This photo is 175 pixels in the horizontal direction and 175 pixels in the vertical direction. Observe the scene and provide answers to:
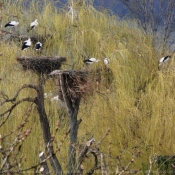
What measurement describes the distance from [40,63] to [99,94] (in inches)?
43.1

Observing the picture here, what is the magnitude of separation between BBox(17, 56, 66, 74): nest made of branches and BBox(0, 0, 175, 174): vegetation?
0.88ft

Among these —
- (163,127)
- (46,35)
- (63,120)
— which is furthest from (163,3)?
(163,127)

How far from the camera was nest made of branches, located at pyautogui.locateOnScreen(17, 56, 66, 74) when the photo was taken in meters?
5.90

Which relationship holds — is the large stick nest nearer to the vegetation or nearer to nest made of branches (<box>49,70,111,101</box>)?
nest made of branches (<box>49,70,111,101</box>)

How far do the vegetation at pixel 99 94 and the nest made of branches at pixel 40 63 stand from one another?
27 cm

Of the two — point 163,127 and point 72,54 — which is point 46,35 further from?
point 163,127

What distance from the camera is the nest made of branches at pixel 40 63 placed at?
590 cm

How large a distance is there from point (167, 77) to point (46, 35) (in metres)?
4.39

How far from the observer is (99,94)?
6.86 meters

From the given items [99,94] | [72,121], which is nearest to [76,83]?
[72,121]

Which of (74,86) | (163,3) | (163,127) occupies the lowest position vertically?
(163,3)

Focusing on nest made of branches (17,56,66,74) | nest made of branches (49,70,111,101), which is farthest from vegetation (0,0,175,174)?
nest made of branches (17,56,66,74)

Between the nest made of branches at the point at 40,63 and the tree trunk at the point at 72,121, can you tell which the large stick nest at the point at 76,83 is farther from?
the nest made of branches at the point at 40,63

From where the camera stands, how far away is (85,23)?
1169 centimetres
